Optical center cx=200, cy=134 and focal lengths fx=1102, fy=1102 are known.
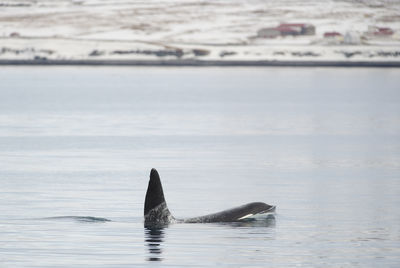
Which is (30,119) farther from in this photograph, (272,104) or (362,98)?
(362,98)

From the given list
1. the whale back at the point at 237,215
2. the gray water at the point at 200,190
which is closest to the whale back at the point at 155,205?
the gray water at the point at 200,190

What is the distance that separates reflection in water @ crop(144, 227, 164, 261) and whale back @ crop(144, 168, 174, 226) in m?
0.41

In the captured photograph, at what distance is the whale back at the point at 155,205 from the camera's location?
29.1 meters

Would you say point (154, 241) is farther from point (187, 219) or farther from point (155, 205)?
point (187, 219)

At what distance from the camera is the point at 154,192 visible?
29.3 metres

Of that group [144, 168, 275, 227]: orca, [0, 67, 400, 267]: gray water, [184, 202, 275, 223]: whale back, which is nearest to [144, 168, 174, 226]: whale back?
[144, 168, 275, 227]: orca

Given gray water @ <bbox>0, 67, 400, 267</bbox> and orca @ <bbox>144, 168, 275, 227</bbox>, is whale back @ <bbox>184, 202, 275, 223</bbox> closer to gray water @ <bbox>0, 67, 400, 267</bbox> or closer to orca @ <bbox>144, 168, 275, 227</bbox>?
orca @ <bbox>144, 168, 275, 227</bbox>

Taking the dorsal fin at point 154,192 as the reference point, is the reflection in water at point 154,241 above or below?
below

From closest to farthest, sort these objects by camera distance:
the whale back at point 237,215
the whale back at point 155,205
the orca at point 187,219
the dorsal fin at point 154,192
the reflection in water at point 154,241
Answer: the reflection in water at point 154,241 < the dorsal fin at point 154,192 < the whale back at point 155,205 < the orca at point 187,219 < the whale back at point 237,215

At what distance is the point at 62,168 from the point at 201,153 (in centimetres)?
1064

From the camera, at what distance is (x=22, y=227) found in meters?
30.8

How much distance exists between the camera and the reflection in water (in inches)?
1046

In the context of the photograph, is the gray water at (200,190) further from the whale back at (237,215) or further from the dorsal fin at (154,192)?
the dorsal fin at (154,192)

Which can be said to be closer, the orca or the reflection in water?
the reflection in water
